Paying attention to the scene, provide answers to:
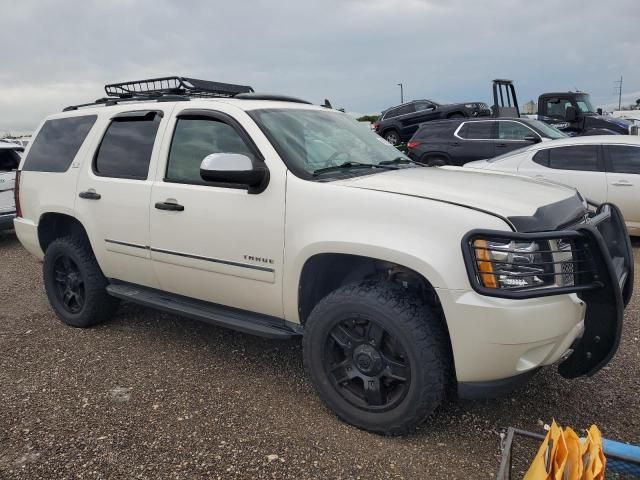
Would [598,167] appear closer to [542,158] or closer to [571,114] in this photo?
[542,158]

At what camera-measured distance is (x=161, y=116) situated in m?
3.83

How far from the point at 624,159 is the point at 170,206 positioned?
6.06 metres

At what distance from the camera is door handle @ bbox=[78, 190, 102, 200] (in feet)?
13.2

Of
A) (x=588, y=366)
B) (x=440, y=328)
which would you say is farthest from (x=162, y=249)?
(x=588, y=366)

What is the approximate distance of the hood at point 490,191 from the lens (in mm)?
2582

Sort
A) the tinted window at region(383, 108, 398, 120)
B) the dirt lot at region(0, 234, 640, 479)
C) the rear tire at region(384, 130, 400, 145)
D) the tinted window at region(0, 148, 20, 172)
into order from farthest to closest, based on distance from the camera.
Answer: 1. the tinted window at region(383, 108, 398, 120)
2. the rear tire at region(384, 130, 400, 145)
3. the tinted window at region(0, 148, 20, 172)
4. the dirt lot at region(0, 234, 640, 479)

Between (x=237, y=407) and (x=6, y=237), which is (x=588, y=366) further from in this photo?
(x=6, y=237)

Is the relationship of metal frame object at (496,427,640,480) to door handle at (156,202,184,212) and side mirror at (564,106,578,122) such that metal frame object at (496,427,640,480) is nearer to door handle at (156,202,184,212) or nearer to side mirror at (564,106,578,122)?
door handle at (156,202,184,212)

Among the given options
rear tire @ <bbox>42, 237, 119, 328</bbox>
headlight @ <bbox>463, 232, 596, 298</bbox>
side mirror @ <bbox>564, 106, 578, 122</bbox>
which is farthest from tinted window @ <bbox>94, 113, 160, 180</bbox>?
side mirror @ <bbox>564, 106, 578, 122</bbox>

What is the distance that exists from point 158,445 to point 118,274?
1652 mm

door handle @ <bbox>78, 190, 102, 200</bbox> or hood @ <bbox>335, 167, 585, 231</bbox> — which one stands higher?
hood @ <bbox>335, 167, 585, 231</bbox>

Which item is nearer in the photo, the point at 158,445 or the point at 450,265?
the point at 450,265

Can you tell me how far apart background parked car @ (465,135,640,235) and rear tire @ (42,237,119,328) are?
5.13 meters

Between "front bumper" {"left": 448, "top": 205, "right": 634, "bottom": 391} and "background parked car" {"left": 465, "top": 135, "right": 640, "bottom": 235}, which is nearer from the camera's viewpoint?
"front bumper" {"left": 448, "top": 205, "right": 634, "bottom": 391}
